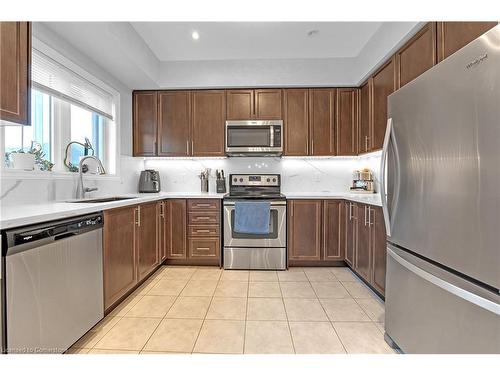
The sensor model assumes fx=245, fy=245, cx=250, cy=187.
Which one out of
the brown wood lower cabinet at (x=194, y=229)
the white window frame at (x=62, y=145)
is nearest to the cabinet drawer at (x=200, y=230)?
the brown wood lower cabinet at (x=194, y=229)

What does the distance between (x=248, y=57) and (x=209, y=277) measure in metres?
2.79

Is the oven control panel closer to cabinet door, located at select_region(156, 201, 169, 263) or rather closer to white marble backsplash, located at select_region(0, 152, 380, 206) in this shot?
white marble backsplash, located at select_region(0, 152, 380, 206)

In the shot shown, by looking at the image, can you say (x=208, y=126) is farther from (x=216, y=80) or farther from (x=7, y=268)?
(x=7, y=268)

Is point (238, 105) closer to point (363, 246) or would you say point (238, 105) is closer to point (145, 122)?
point (145, 122)

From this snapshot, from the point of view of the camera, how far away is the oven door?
9.84 ft

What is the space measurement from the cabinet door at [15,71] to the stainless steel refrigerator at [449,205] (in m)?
2.11

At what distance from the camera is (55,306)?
4.29ft

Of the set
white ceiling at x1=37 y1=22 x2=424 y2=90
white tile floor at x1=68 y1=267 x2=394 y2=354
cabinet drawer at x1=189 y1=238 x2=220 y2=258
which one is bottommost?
white tile floor at x1=68 y1=267 x2=394 y2=354

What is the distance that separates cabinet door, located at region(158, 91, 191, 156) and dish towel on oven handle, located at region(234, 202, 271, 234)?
1162mm

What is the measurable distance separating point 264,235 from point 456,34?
7.89 ft

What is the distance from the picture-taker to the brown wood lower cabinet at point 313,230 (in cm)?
304

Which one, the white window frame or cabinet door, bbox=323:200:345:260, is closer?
the white window frame

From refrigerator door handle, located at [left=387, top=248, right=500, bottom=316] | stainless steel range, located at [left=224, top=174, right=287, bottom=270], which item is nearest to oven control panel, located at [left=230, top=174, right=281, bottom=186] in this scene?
stainless steel range, located at [left=224, top=174, right=287, bottom=270]
